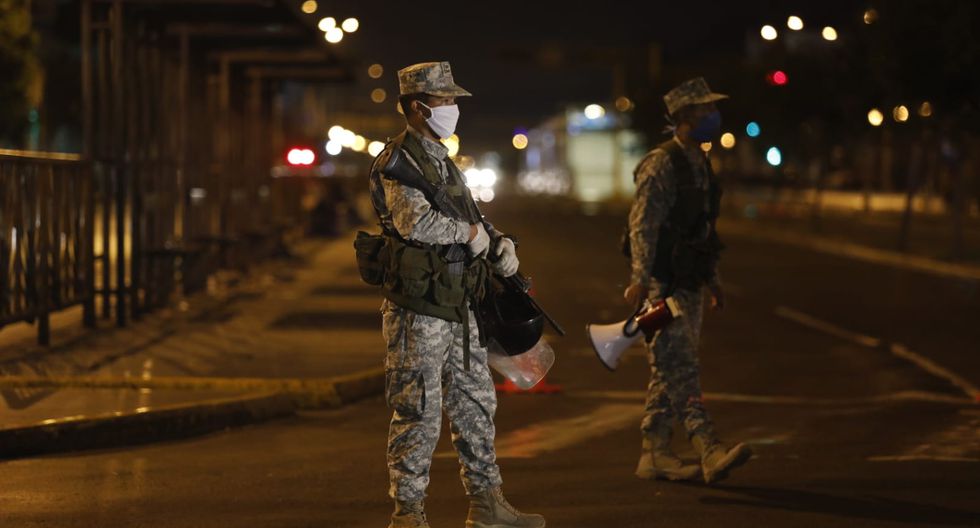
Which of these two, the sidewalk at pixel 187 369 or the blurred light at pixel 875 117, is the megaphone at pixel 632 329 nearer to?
the sidewalk at pixel 187 369

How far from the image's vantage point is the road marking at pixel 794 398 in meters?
12.0

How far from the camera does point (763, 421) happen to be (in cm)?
1089

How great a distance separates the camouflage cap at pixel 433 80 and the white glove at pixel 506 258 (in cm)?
63

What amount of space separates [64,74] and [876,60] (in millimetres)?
42718

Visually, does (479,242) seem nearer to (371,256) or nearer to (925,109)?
(371,256)

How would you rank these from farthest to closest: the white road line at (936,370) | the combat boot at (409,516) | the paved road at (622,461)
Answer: the white road line at (936,370) → the paved road at (622,461) → the combat boot at (409,516)

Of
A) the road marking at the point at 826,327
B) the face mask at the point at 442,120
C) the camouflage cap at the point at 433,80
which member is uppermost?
the camouflage cap at the point at 433,80

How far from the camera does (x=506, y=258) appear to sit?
21.7 ft

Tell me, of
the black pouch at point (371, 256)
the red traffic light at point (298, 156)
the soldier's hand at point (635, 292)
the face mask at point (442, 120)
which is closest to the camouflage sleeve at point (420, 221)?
Result: the black pouch at point (371, 256)

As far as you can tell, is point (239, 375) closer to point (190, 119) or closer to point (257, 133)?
point (190, 119)

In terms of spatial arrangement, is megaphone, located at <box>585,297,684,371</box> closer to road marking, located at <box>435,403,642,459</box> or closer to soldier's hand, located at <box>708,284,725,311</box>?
soldier's hand, located at <box>708,284,725,311</box>

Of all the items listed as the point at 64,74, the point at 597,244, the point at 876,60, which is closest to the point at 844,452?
the point at 876,60

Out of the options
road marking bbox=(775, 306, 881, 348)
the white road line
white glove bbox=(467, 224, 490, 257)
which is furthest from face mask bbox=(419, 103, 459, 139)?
road marking bbox=(775, 306, 881, 348)

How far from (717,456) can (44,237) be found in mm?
7777
